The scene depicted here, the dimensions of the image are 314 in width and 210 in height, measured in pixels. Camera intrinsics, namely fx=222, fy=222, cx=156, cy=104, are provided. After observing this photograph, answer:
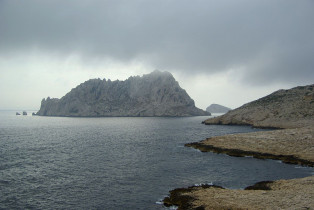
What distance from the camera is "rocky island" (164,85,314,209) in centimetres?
2214

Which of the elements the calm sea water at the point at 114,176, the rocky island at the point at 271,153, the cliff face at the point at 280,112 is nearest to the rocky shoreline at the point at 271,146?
the rocky island at the point at 271,153

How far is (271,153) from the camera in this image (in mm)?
48844

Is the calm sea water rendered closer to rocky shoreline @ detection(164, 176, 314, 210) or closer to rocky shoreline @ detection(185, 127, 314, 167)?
rocky shoreline @ detection(164, 176, 314, 210)

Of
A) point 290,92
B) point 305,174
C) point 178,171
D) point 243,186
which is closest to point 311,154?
point 305,174

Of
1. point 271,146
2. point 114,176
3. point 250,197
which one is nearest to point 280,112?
point 271,146

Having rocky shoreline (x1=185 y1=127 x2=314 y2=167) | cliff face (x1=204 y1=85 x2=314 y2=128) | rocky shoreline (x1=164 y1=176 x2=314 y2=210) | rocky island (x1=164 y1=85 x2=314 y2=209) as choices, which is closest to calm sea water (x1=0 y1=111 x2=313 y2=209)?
rocky shoreline (x1=164 y1=176 x2=314 y2=210)

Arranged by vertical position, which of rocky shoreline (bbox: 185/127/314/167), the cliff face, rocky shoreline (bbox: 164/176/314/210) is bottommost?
rocky shoreline (bbox: 164/176/314/210)

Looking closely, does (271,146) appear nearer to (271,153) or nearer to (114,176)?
(271,153)

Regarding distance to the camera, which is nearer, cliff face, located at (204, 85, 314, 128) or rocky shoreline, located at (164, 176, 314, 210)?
rocky shoreline, located at (164, 176, 314, 210)

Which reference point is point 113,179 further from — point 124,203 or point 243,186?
point 243,186

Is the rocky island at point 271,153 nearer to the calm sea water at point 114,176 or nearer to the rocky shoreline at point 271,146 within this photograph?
the rocky shoreline at point 271,146

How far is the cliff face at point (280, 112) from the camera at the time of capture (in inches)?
4386

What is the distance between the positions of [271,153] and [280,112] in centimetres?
8725

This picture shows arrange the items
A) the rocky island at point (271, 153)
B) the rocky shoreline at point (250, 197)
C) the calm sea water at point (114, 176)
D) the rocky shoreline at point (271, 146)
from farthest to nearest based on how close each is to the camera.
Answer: the rocky shoreline at point (271, 146), the calm sea water at point (114, 176), the rocky island at point (271, 153), the rocky shoreline at point (250, 197)
